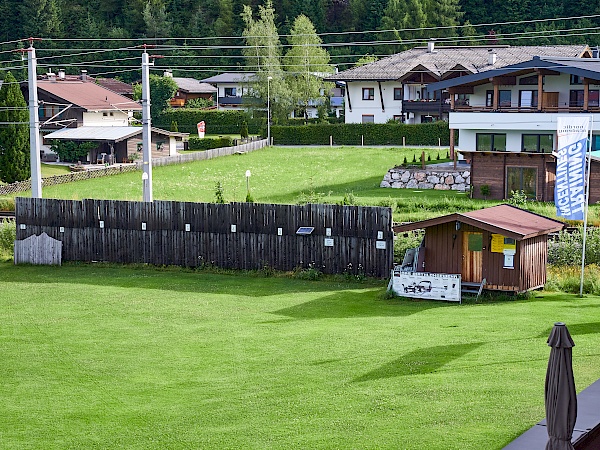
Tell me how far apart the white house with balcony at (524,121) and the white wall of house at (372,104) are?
32.3 metres

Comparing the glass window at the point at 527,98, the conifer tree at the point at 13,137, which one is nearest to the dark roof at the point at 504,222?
the glass window at the point at 527,98

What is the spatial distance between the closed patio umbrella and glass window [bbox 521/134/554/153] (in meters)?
41.8

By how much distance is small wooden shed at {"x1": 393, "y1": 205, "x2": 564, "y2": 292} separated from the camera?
86.7ft

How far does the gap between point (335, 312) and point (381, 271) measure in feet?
18.2

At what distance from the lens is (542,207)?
44.0 m

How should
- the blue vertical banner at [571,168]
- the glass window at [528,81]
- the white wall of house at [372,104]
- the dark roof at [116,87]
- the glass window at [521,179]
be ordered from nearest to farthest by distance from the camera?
1. the blue vertical banner at [571,168]
2. the glass window at [521,179]
3. the glass window at [528,81]
4. the white wall of house at [372,104]
5. the dark roof at [116,87]

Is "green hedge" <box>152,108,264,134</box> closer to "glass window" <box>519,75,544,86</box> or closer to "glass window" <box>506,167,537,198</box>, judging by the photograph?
"glass window" <box>519,75,544,86</box>

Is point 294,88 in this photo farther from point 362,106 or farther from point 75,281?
point 75,281

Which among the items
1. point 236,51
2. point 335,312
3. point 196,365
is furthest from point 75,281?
point 236,51

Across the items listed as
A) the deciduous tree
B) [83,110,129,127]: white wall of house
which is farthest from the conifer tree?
the deciduous tree

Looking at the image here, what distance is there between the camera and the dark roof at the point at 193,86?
115 metres

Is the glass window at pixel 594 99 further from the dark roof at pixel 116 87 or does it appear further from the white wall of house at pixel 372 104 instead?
the dark roof at pixel 116 87

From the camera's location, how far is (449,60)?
8269 cm

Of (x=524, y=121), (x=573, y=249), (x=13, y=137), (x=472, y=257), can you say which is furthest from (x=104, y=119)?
(x=472, y=257)
